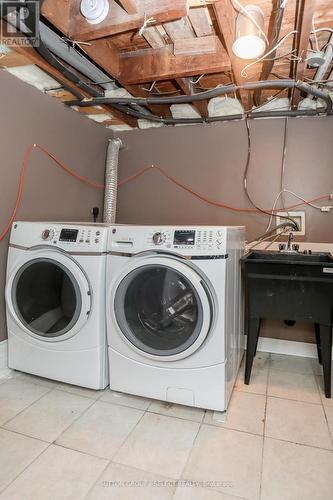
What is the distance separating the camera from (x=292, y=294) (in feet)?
6.52

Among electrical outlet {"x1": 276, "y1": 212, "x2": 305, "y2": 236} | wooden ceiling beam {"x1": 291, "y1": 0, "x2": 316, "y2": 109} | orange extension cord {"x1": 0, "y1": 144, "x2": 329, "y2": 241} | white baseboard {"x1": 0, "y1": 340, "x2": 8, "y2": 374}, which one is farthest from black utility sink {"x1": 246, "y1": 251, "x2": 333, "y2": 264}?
white baseboard {"x1": 0, "y1": 340, "x2": 8, "y2": 374}

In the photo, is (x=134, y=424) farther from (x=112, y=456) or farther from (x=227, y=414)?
(x=227, y=414)

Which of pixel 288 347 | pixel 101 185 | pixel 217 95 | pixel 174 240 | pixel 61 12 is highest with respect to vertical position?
pixel 61 12

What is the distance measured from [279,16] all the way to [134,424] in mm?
2237

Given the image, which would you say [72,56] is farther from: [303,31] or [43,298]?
[43,298]

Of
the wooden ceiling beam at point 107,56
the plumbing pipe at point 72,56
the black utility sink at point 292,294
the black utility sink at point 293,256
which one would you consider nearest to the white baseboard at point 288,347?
the black utility sink at point 292,294

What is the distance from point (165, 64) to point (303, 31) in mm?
831

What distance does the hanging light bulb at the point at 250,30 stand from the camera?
1.51 m

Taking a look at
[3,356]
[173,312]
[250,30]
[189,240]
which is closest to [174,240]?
[189,240]

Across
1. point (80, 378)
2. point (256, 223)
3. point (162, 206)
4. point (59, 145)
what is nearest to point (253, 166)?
point (256, 223)

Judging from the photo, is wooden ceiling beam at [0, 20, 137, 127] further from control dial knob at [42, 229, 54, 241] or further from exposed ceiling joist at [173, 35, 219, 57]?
control dial knob at [42, 229, 54, 241]

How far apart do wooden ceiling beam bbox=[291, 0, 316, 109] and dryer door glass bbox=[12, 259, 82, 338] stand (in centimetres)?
192

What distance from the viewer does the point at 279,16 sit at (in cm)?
149

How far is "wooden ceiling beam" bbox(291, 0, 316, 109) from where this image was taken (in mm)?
1435
